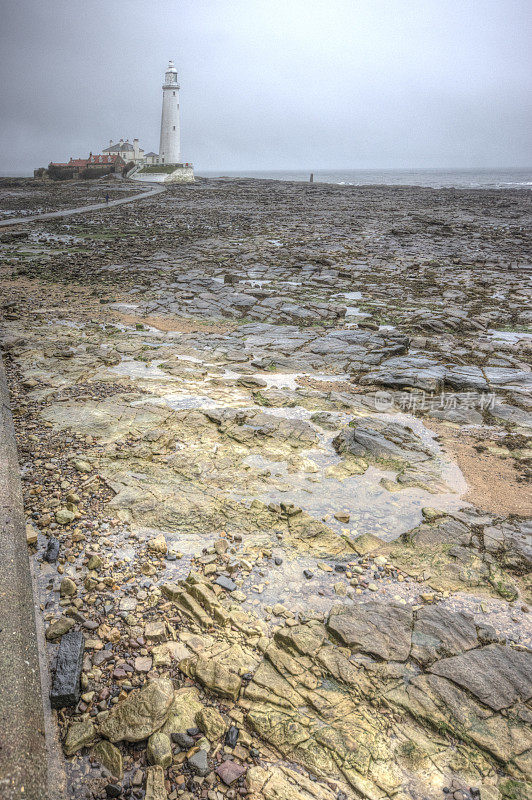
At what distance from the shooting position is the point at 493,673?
8.77 feet

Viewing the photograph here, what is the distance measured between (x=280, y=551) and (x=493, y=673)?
155 cm

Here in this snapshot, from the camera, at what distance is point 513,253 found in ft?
57.8

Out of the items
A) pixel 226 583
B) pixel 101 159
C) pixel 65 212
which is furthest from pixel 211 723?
pixel 101 159

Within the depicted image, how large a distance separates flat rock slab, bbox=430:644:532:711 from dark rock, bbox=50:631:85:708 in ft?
6.49

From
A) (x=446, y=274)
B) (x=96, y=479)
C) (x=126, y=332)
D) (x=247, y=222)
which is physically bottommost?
(x=96, y=479)

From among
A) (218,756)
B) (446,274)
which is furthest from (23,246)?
(218,756)

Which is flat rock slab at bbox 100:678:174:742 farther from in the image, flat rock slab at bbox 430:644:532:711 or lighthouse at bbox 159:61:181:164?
lighthouse at bbox 159:61:181:164

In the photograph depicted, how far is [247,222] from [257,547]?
78.7 feet

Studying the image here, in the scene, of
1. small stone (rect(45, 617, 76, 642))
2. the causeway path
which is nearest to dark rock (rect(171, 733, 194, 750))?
small stone (rect(45, 617, 76, 642))

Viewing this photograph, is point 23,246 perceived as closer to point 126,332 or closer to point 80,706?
point 126,332

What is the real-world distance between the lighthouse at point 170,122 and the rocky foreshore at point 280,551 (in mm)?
74052

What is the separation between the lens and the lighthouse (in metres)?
70.8

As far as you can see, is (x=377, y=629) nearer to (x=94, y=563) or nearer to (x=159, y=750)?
(x=159, y=750)

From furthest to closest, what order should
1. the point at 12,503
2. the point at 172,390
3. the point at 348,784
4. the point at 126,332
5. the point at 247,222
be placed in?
the point at 247,222, the point at 126,332, the point at 172,390, the point at 12,503, the point at 348,784
